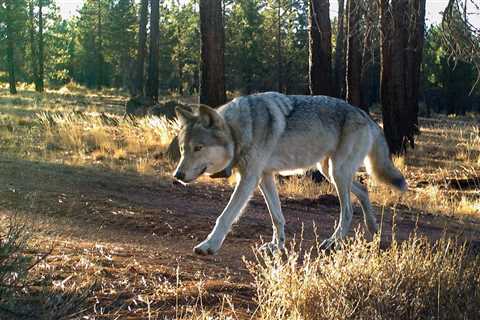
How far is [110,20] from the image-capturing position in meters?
64.1

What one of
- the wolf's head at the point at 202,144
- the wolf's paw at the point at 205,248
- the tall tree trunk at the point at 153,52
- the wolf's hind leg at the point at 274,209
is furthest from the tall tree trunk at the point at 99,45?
the wolf's paw at the point at 205,248

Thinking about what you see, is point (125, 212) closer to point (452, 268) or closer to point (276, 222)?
point (276, 222)

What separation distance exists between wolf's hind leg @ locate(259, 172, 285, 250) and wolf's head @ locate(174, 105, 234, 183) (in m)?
0.84

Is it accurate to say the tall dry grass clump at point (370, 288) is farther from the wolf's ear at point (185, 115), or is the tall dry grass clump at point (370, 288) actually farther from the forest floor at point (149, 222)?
the wolf's ear at point (185, 115)

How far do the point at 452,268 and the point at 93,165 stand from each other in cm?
1011

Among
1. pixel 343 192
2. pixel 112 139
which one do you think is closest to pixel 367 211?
pixel 343 192

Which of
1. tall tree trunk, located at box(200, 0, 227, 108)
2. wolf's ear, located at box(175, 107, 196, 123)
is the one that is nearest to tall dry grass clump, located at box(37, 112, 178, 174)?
tall tree trunk, located at box(200, 0, 227, 108)

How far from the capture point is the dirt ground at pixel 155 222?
5.55 m

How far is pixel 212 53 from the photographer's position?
14.8 metres

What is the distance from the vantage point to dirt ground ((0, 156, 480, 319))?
18.2ft

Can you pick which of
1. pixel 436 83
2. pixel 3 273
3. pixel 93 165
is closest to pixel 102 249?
pixel 3 273

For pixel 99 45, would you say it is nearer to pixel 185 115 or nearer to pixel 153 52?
pixel 153 52

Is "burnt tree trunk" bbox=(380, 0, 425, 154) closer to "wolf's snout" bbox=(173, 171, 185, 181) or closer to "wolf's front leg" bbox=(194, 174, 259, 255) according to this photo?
"wolf's front leg" bbox=(194, 174, 259, 255)

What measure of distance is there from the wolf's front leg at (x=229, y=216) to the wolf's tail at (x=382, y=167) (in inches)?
82.6
